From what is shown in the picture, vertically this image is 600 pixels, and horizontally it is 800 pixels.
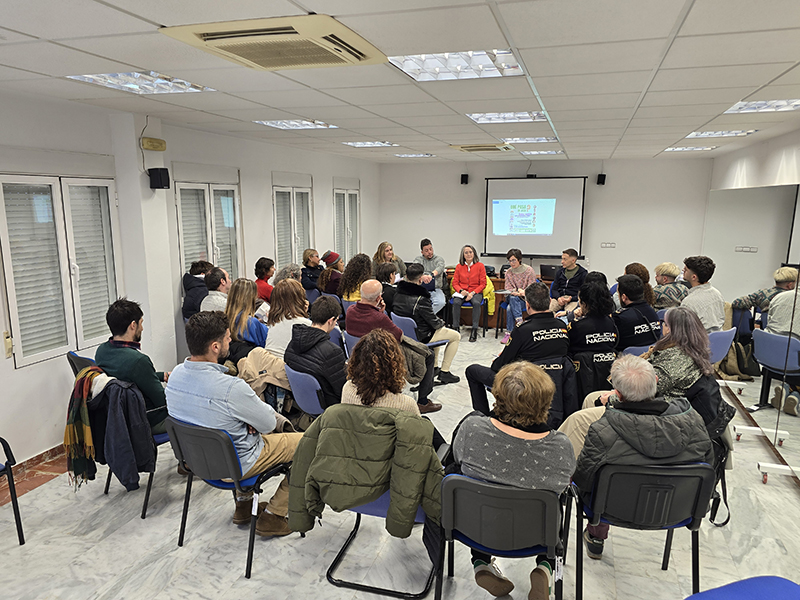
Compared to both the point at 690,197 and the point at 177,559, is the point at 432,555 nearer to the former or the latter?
the point at 177,559

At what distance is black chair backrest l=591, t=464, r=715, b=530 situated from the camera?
6.97 feet

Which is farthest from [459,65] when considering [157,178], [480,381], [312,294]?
[312,294]

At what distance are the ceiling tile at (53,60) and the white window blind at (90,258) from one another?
5.15ft

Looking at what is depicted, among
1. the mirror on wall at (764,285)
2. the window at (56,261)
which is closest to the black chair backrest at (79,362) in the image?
the window at (56,261)

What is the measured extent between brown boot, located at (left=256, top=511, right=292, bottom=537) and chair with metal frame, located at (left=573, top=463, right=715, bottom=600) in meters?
1.66

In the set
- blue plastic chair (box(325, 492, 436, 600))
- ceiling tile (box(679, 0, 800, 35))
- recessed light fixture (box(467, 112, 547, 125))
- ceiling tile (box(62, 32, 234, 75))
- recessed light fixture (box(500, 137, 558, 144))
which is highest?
recessed light fixture (box(500, 137, 558, 144))

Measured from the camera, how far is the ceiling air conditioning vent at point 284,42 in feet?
7.30

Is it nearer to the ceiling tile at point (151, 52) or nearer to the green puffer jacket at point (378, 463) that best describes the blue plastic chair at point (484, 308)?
the ceiling tile at point (151, 52)

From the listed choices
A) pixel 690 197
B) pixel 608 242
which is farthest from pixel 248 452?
pixel 690 197

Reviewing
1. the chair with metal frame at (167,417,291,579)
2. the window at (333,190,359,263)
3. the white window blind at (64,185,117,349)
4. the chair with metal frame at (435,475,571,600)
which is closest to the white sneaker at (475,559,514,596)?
the chair with metal frame at (435,475,571,600)

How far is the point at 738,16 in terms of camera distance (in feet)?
7.02

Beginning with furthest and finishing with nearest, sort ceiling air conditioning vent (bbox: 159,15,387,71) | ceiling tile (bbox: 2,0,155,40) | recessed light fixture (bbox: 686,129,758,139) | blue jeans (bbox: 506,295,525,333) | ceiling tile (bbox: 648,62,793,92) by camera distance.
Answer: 1. blue jeans (bbox: 506,295,525,333)
2. recessed light fixture (bbox: 686,129,758,139)
3. ceiling tile (bbox: 648,62,793,92)
4. ceiling air conditioning vent (bbox: 159,15,387,71)
5. ceiling tile (bbox: 2,0,155,40)

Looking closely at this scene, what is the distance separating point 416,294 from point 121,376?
280 centimetres

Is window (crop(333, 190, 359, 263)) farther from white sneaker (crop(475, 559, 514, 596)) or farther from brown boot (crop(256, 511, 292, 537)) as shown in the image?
white sneaker (crop(475, 559, 514, 596))
